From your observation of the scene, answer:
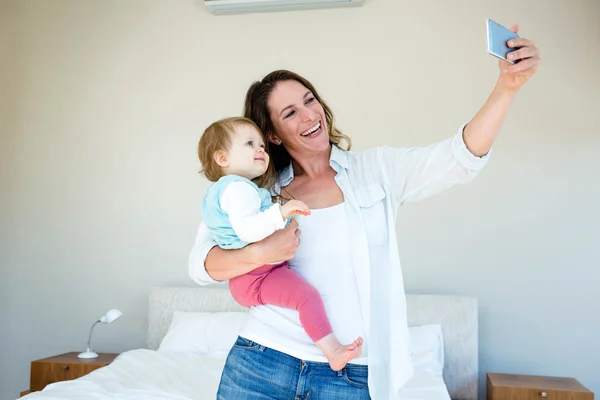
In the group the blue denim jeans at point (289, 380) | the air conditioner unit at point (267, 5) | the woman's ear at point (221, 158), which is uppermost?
the air conditioner unit at point (267, 5)

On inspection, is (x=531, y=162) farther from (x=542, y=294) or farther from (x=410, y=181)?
(x=410, y=181)

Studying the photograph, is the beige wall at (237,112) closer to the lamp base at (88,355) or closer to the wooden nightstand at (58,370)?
the lamp base at (88,355)

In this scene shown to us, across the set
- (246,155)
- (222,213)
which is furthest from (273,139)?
(222,213)

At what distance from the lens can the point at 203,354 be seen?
3.29 m

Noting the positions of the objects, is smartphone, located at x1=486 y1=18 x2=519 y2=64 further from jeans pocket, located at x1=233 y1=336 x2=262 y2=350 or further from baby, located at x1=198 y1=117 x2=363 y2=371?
jeans pocket, located at x1=233 y1=336 x2=262 y2=350

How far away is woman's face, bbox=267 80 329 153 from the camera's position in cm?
162

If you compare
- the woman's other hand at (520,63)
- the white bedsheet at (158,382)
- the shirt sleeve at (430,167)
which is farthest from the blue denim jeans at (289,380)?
the white bedsheet at (158,382)

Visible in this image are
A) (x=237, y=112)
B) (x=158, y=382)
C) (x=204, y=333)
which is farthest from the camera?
(x=237, y=112)

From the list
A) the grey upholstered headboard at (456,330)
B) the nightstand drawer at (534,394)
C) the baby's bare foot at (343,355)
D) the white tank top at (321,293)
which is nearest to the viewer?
the baby's bare foot at (343,355)

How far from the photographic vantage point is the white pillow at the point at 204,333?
10.8 feet

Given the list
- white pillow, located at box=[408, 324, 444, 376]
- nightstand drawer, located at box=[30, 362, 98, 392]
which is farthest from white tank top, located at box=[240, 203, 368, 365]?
nightstand drawer, located at box=[30, 362, 98, 392]

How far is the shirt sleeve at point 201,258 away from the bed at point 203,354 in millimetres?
1185

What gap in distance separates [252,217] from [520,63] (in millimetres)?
658

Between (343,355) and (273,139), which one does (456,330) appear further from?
(343,355)
